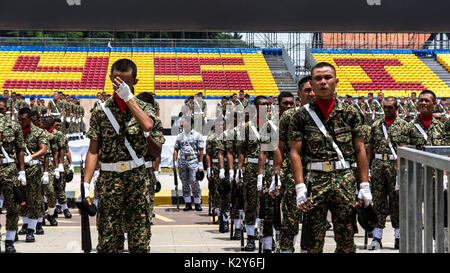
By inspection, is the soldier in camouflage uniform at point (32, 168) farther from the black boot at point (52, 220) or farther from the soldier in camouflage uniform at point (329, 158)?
the soldier in camouflage uniform at point (329, 158)

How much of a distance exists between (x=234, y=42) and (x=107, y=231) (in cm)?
4336

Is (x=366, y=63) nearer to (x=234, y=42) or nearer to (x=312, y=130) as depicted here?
(x=234, y=42)

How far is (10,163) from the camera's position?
33.6 ft

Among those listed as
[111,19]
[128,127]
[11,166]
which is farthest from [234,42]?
[128,127]

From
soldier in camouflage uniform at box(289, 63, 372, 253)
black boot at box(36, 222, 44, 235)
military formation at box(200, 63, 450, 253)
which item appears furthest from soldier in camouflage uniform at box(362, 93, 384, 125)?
soldier in camouflage uniform at box(289, 63, 372, 253)

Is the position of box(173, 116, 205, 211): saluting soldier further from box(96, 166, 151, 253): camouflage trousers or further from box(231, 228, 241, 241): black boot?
box(96, 166, 151, 253): camouflage trousers

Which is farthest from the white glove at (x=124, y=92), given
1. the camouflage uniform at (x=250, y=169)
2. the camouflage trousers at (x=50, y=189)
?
the camouflage trousers at (x=50, y=189)

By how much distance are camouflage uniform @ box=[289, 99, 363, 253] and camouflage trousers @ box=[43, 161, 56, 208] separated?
8142 millimetres

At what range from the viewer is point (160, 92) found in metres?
41.3

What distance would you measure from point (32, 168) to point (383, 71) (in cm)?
3761

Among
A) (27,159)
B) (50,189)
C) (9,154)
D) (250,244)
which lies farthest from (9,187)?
(250,244)

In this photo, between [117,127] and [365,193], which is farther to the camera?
[117,127]

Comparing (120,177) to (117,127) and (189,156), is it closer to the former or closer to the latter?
(117,127)

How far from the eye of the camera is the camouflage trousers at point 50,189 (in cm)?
Answer: 1351
